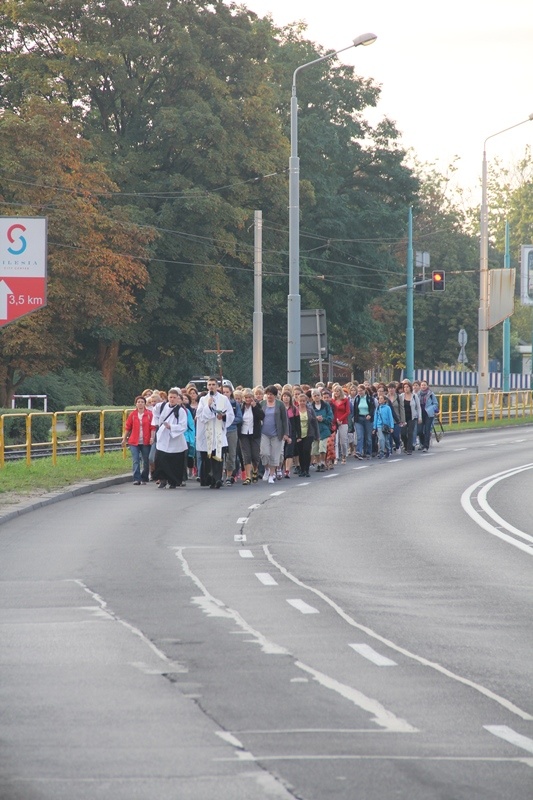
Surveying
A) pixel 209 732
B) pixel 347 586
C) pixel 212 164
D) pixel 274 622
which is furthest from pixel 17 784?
pixel 212 164

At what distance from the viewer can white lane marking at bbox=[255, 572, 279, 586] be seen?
1284 cm

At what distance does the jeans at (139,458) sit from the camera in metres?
25.8

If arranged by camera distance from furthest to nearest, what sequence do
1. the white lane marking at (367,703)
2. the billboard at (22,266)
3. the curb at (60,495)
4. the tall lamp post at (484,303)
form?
1. the tall lamp post at (484,303)
2. the billboard at (22,266)
3. the curb at (60,495)
4. the white lane marking at (367,703)

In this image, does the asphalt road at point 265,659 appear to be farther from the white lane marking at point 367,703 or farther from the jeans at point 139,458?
the jeans at point 139,458

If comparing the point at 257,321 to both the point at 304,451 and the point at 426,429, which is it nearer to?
the point at 426,429

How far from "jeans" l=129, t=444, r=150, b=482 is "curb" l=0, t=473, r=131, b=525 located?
15.4 inches

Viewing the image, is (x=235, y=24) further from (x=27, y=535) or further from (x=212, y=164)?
(x=27, y=535)

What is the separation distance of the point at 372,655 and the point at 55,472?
720 inches

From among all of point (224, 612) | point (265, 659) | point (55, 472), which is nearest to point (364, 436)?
point (55, 472)

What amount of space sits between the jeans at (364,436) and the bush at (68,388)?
15249 mm

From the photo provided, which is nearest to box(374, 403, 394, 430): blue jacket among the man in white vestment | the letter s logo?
the man in white vestment

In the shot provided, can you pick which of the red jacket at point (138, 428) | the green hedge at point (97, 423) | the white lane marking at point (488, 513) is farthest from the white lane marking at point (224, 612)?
the green hedge at point (97, 423)

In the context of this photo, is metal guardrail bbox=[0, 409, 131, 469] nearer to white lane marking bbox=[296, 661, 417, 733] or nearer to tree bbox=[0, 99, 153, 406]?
tree bbox=[0, 99, 153, 406]

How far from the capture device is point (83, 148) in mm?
47062
